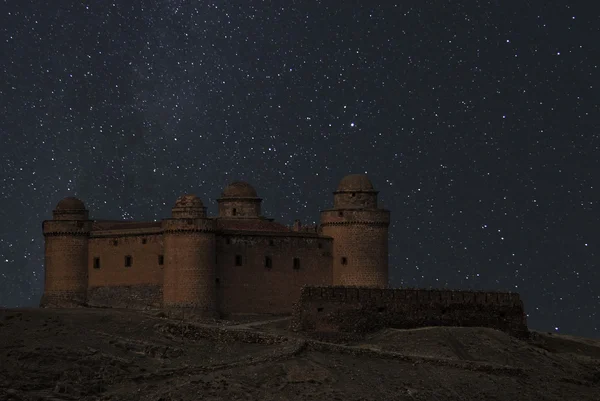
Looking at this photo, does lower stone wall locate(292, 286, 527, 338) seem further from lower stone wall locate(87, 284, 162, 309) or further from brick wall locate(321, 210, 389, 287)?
lower stone wall locate(87, 284, 162, 309)

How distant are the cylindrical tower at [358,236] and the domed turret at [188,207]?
6.89m

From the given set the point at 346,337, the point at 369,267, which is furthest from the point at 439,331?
the point at 369,267

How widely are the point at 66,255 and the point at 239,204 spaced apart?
9353 mm

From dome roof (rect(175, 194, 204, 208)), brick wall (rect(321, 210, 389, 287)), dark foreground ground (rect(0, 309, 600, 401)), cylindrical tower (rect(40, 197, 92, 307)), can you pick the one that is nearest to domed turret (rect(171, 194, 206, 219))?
dome roof (rect(175, 194, 204, 208))

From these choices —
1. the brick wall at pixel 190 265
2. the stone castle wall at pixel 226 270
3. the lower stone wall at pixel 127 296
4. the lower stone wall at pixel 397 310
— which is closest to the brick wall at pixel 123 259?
the stone castle wall at pixel 226 270

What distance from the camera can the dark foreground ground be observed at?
70500 millimetres

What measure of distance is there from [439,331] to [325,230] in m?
15.1

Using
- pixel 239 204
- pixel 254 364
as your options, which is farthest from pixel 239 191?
pixel 254 364

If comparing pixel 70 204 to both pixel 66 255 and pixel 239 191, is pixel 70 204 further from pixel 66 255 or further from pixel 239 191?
pixel 239 191

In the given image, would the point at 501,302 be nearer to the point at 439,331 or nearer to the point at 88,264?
the point at 439,331

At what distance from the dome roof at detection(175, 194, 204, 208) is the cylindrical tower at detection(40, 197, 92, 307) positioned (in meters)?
5.89

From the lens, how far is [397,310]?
274 ft

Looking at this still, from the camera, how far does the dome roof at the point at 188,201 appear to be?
92250 mm

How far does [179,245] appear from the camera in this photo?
9131cm
